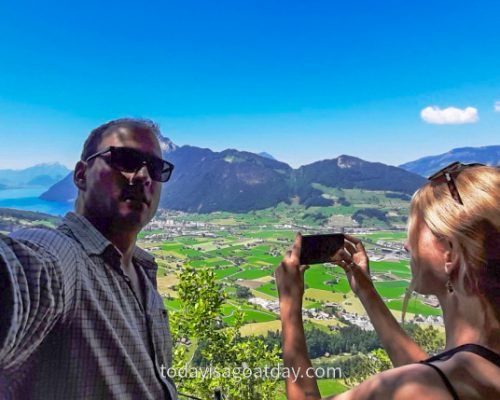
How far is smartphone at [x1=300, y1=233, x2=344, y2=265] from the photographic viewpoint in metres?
1.30

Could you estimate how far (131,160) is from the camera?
1250 mm

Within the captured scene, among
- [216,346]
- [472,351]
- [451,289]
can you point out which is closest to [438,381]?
[472,351]

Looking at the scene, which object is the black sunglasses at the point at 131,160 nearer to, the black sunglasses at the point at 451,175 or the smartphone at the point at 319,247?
the smartphone at the point at 319,247

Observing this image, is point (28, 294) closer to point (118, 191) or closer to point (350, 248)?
point (118, 191)

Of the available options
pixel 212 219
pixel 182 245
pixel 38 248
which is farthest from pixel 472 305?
pixel 212 219

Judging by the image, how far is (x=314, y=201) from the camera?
6844cm

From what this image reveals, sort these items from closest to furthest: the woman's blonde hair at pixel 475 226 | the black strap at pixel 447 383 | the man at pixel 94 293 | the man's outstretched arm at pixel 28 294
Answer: the man's outstretched arm at pixel 28 294 → the man at pixel 94 293 → the black strap at pixel 447 383 → the woman's blonde hair at pixel 475 226

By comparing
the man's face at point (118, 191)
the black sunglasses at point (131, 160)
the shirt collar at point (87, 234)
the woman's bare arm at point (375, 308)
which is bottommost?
the woman's bare arm at point (375, 308)

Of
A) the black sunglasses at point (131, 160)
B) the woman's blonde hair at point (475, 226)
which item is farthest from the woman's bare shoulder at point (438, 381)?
the black sunglasses at point (131, 160)

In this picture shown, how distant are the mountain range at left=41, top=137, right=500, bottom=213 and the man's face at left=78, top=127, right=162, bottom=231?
202 feet

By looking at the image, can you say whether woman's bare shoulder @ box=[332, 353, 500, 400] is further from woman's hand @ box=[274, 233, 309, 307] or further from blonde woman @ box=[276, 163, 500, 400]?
woman's hand @ box=[274, 233, 309, 307]

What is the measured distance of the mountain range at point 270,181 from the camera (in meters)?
72.8

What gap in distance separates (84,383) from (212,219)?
62.5 m

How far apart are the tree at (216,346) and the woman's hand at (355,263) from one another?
4.76 m
